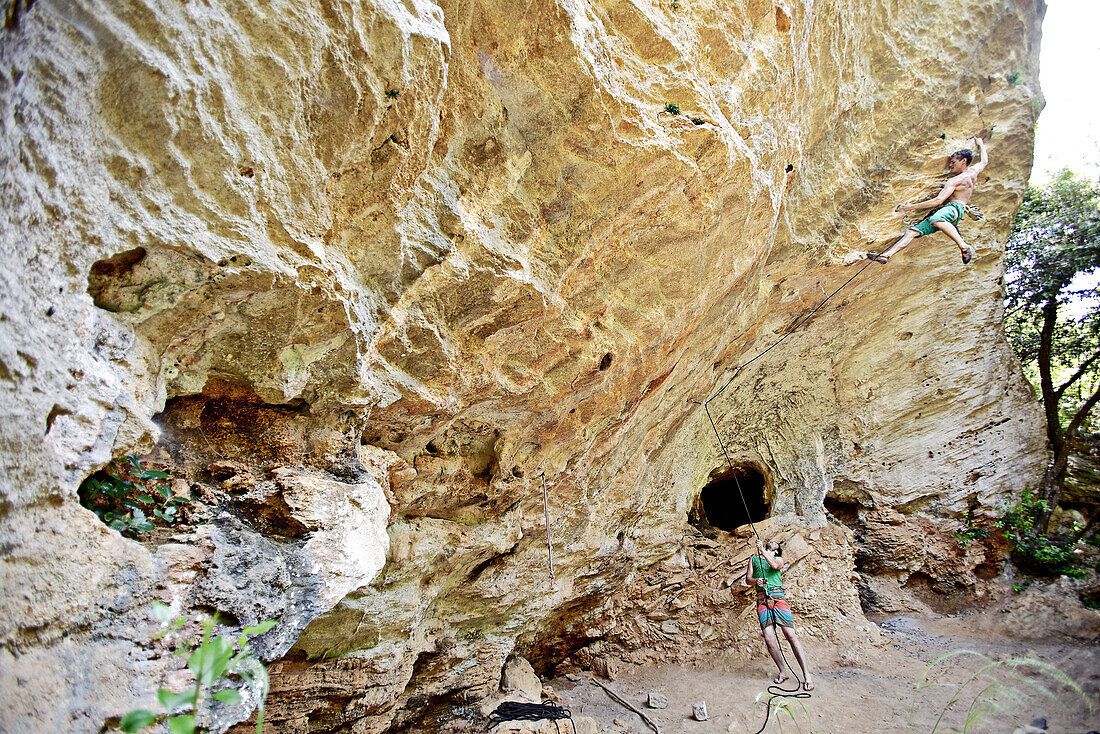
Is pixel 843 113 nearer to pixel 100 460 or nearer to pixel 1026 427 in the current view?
pixel 1026 427

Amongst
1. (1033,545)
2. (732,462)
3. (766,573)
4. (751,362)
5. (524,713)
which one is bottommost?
(524,713)

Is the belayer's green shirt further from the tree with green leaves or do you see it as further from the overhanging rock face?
the tree with green leaves

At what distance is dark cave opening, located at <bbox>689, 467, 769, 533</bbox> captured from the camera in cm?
698

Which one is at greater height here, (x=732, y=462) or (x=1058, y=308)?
(x=1058, y=308)

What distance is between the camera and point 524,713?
14.0 feet

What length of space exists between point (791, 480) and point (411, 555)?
4867mm

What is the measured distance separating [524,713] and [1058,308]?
7835mm

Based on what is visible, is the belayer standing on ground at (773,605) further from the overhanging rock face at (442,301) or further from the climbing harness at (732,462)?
the overhanging rock face at (442,301)

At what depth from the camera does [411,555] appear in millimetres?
3789

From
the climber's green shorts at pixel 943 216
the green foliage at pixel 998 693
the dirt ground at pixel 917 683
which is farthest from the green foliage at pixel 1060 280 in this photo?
the green foliage at pixel 998 693

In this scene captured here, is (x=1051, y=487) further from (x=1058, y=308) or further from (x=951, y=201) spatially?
(x=951, y=201)

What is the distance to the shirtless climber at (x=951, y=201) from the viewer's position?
4.73m

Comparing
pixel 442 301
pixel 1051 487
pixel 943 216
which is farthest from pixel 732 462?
pixel 442 301

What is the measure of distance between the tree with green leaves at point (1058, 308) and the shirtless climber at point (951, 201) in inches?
84.1
